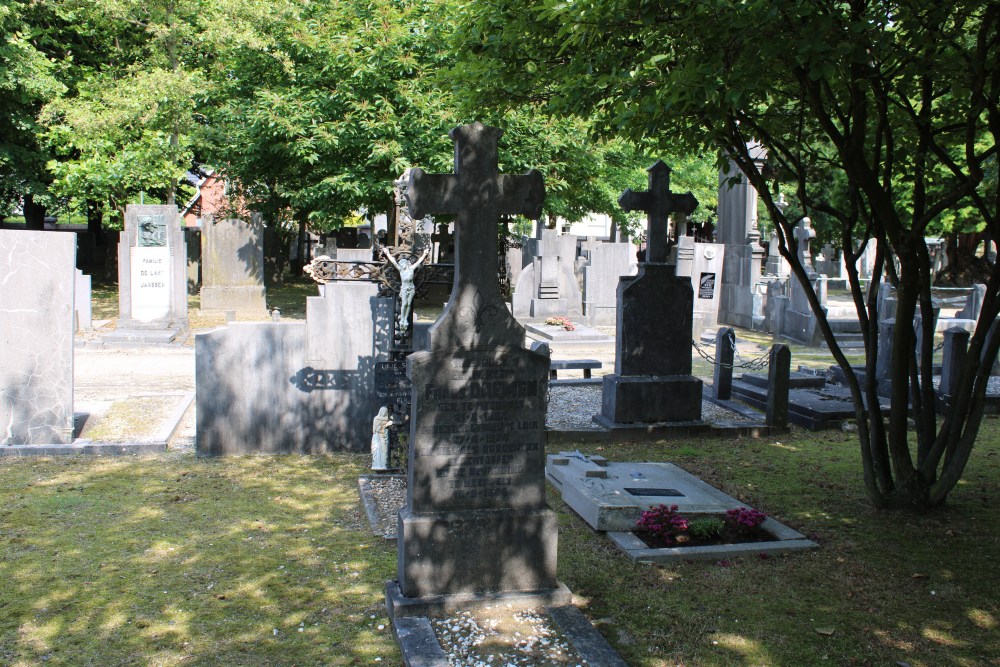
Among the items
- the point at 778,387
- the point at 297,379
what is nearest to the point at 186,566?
the point at 297,379

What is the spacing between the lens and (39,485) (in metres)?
8.36

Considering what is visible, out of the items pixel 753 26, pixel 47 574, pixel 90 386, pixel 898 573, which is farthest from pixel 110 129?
pixel 898 573

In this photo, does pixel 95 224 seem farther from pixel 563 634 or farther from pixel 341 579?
pixel 563 634

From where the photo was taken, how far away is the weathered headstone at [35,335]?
912 cm

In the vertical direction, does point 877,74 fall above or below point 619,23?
below

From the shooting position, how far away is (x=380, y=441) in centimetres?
881

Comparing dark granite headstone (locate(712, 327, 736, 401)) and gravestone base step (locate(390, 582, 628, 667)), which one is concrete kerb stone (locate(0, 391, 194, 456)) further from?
dark granite headstone (locate(712, 327, 736, 401))

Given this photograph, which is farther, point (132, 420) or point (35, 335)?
point (132, 420)

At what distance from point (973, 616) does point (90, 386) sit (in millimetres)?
11783

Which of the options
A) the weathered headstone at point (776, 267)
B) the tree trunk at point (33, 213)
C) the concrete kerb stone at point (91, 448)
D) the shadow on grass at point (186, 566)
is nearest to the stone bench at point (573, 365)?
the shadow on grass at point (186, 566)

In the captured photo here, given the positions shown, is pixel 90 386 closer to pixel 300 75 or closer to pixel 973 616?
pixel 300 75

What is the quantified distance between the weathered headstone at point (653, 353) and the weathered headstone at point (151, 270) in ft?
34.0

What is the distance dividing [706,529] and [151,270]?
557 inches

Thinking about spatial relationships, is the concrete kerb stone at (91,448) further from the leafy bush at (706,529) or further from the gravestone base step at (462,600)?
the leafy bush at (706,529)
